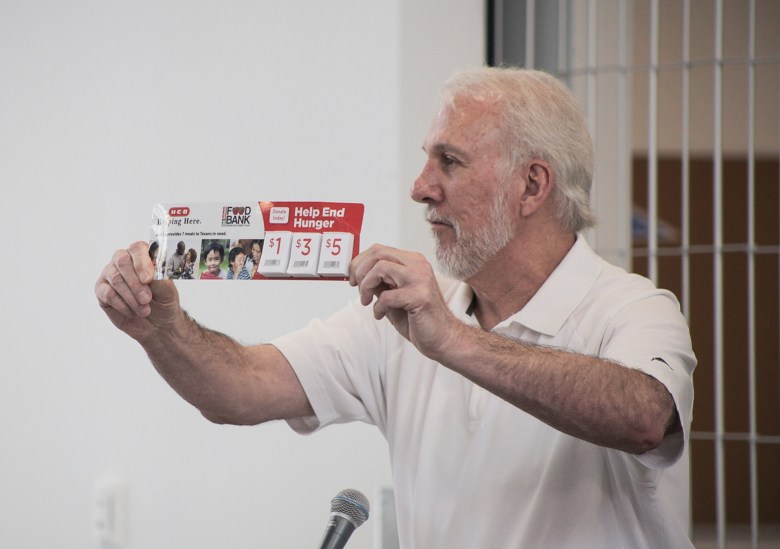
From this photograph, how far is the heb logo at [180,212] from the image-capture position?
1.25 metres

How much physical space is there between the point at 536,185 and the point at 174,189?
1139mm

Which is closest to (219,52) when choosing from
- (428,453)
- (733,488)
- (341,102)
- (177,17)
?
(177,17)

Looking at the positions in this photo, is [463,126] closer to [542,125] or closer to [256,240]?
[542,125]

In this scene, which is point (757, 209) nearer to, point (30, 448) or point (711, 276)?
point (711, 276)

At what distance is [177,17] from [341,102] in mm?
497

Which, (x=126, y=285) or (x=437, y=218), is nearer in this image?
(x=126, y=285)

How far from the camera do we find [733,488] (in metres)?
3.32

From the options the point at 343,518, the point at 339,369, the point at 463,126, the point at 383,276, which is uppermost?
the point at 463,126

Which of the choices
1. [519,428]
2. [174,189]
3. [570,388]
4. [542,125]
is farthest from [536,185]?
[174,189]

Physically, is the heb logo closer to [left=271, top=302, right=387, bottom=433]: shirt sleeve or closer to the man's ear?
[left=271, top=302, right=387, bottom=433]: shirt sleeve

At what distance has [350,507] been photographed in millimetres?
1279

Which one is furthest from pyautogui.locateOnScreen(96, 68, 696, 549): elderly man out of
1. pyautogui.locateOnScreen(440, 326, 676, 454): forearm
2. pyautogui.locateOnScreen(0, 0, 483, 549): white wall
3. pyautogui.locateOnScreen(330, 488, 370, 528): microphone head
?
pyautogui.locateOnScreen(0, 0, 483, 549): white wall

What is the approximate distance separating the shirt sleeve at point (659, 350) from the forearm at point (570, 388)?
43mm

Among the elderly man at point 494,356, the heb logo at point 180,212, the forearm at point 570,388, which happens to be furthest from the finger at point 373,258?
the heb logo at point 180,212
